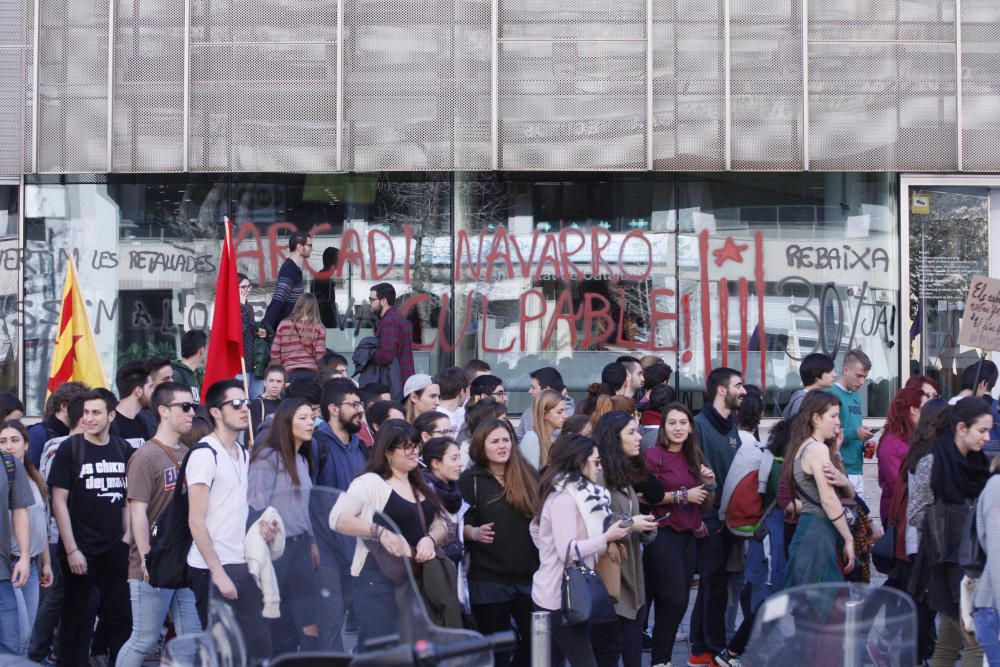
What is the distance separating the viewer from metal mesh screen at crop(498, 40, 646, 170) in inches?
572

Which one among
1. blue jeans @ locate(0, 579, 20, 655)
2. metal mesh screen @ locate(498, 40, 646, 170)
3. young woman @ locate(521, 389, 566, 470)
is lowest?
blue jeans @ locate(0, 579, 20, 655)

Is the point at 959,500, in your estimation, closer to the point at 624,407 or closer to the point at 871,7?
the point at 624,407

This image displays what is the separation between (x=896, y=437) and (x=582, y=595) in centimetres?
328

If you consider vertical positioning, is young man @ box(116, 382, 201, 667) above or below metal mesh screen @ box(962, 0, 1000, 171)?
below

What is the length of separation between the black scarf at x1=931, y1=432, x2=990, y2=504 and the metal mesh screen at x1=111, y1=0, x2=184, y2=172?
9217 millimetres

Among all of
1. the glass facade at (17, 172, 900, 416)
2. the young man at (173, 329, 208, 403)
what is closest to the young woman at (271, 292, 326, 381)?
the young man at (173, 329, 208, 403)

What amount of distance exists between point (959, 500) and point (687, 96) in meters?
7.57

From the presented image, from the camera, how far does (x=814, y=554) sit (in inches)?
335

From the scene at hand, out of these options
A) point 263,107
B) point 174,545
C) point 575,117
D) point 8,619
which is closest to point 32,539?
point 8,619

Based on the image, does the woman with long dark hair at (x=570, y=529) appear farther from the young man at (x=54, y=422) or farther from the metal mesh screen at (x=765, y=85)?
the metal mesh screen at (x=765, y=85)

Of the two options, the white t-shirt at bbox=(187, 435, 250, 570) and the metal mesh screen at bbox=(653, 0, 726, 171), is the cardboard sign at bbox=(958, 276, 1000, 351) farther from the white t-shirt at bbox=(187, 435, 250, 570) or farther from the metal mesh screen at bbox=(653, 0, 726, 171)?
the white t-shirt at bbox=(187, 435, 250, 570)

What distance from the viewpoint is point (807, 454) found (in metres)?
8.55

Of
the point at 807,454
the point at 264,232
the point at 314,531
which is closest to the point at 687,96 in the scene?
the point at 264,232

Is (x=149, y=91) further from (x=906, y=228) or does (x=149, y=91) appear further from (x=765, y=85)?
(x=906, y=228)
